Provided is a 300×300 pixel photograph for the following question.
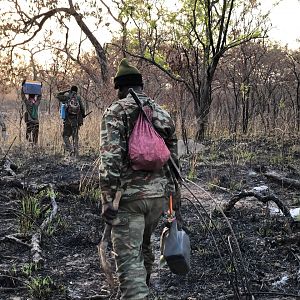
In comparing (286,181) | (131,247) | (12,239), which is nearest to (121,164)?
(131,247)

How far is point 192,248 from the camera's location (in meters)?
4.31

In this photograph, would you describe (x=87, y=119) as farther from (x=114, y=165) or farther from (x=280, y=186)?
(x=114, y=165)

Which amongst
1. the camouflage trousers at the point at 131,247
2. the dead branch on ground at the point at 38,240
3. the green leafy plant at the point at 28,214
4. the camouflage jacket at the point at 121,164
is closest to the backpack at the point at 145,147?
the camouflage jacket at the point at 121,164

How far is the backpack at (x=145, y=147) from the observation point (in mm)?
2713

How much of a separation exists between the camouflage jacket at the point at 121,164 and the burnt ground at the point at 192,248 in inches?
13.3

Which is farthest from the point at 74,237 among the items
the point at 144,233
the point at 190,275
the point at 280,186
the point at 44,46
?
the point at 44,46

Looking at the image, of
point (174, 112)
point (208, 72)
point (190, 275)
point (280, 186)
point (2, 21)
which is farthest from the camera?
point (2, 21)

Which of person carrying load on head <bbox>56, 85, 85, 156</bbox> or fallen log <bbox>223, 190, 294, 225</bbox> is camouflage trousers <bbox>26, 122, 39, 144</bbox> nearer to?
person carrying load on head <bbox>56, 85, 85, 156</bbox>

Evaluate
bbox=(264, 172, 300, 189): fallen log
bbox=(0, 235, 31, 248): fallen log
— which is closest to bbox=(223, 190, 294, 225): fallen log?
bbox=(264, 172, 300, 189): fallen log

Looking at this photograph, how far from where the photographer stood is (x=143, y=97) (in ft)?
9.68

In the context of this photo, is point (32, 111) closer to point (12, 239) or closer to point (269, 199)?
point (12, 239)

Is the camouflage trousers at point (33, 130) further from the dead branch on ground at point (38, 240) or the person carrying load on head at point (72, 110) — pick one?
the dead branch on ground at point (38, 240)

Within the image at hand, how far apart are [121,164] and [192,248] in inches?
73.7

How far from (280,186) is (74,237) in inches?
142
